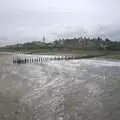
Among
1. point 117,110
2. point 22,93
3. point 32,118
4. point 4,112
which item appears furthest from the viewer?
point 22,93

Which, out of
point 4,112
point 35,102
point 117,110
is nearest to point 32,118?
point 4,112

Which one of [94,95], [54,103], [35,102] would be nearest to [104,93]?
[94,95]

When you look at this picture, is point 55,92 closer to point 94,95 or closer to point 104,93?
point 94,95

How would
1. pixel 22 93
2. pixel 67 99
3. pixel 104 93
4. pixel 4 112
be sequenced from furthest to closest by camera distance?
pixel 104 93 < pixel 22 93 < pixel 67 99 < pixel 4 112

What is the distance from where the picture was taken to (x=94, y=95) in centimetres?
1834

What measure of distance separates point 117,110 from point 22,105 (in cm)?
694

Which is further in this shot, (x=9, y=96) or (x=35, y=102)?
(x=9, y=96)

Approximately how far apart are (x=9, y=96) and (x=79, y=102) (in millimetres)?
6097

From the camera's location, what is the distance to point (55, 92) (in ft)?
61.7

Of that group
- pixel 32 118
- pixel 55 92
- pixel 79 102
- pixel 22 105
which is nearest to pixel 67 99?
pixel 79 102

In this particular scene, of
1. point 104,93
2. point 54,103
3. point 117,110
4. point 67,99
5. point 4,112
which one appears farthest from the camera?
point 104,93

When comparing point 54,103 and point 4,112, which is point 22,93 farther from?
point 4,112

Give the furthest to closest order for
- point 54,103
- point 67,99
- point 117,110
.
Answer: point 67,99, point 54,103, point 117,110

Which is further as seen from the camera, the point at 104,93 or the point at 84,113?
→ the point at 104,93
